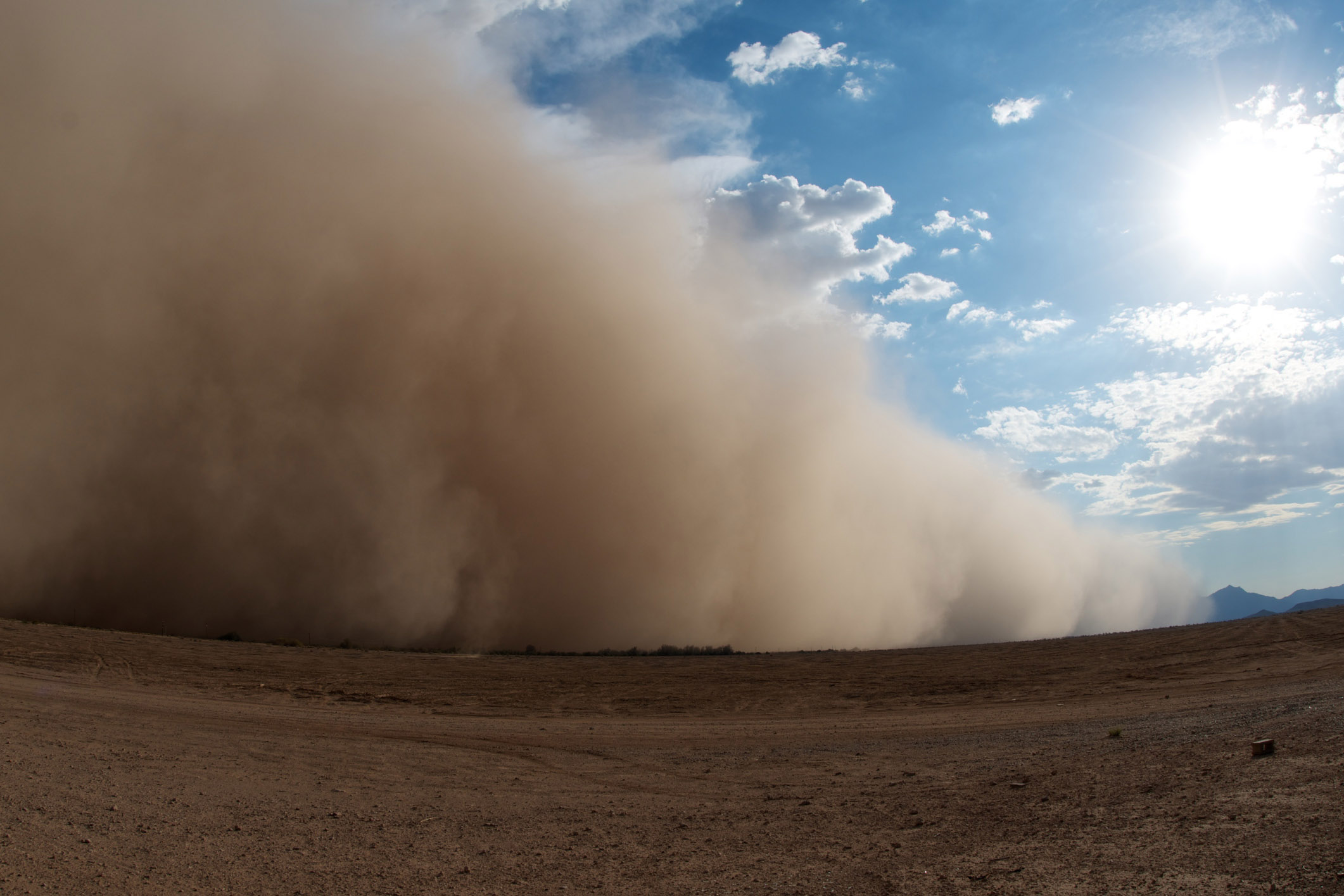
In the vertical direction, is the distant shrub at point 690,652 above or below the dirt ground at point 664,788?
below

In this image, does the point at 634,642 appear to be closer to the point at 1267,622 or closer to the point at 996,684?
the point at 996,684

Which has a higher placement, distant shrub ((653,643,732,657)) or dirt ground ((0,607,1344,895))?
dirt ground ((0,607,1344,895))

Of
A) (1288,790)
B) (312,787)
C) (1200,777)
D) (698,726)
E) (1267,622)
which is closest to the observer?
(1288,790)

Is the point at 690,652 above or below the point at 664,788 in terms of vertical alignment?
below

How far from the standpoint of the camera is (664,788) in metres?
7.48

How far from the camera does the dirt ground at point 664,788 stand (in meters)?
4.76

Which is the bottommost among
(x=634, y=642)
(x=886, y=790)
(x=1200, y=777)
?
(x=634, y=642)

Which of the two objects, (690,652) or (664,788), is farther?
(690,652)

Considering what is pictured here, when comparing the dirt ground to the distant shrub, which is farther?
the distant shrub

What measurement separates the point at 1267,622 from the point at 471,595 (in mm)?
30945

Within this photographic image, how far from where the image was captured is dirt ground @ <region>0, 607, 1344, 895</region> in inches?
187

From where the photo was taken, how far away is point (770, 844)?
5598mm

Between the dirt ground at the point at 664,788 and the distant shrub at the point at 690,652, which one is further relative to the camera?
the distant shrub at the point at 690,652

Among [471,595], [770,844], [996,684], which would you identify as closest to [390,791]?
[770,844]
